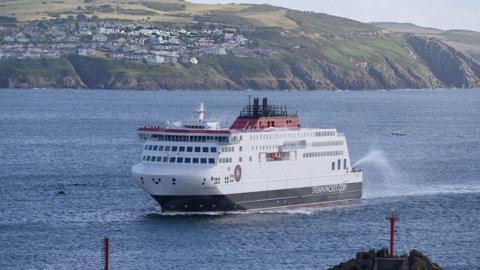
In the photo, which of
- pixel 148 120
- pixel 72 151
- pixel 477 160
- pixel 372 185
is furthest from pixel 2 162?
pixel 148 120

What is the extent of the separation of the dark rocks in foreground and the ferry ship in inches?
1019

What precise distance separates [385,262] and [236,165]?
29.7 metres

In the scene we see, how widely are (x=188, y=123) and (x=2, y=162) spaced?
35.5m

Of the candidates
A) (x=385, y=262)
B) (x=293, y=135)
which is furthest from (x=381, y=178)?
(x=385, y=262)

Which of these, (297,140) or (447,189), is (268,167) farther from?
(447,189)

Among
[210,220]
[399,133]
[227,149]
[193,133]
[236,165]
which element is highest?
[193,133]

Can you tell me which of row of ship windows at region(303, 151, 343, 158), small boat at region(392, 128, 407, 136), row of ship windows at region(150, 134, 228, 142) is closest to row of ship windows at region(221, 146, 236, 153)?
row of ship windows at region(150, 134, 228, 142)

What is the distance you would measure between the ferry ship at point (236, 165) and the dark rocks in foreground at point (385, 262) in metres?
25.9

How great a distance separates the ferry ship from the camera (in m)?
82.0

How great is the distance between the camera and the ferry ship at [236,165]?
82.0m

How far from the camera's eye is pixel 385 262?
54531 mm

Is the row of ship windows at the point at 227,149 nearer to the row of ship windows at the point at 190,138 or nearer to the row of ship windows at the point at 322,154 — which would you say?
the row of ship windows at the point at 190,138

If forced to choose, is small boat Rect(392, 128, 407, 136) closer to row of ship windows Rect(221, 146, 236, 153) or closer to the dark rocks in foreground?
row of ship windows Rect(221, 146, 236, 153)

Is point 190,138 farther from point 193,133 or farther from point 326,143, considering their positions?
point 326,143
